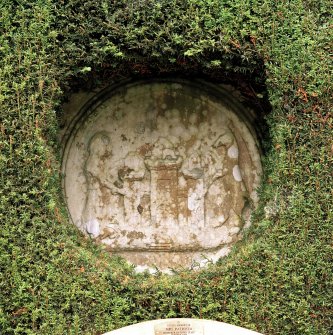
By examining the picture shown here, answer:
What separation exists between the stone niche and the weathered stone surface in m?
1.08

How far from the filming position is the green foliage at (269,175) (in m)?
4.69

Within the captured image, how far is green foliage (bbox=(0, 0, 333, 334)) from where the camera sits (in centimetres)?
469

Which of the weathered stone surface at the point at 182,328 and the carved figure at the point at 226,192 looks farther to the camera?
the carved figure at the point at 226,192

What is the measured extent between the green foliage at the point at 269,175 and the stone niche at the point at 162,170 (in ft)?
1.61

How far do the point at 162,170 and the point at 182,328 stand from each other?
4.98ft

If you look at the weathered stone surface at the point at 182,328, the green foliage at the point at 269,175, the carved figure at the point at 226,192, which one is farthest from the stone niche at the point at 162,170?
the weathered stone surface at the point at 182,328

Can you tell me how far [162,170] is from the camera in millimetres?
5422

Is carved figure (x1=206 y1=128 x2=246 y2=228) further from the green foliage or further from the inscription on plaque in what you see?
the inscription on plaque

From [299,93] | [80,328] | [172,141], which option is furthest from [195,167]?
[80,328]

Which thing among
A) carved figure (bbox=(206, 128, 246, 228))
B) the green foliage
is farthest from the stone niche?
the green foliage

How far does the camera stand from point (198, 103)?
5.50 m

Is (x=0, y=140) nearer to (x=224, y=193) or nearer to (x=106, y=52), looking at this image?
(x=106, y=52)

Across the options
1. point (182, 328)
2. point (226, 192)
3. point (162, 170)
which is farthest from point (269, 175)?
point (182, 328)

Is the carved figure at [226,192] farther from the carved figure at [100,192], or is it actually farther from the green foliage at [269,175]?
the carved figure at [100,192]
